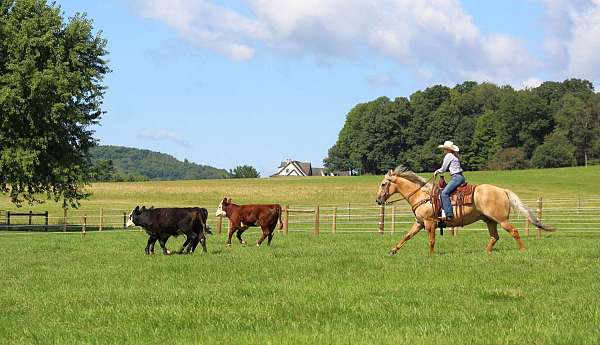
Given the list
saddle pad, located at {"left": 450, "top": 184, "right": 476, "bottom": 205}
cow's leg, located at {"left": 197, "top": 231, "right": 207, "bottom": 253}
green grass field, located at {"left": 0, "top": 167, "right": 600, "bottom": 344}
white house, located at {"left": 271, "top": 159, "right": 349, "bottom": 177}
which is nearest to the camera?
green grass field, located at {"left": 0, "top": 167, "right": 600, "bottom": 344}

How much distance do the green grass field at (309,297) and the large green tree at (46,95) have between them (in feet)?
67.9

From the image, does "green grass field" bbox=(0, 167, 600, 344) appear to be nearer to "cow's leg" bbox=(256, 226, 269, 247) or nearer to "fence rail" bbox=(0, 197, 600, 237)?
"cow's leg" bbox=(256, 226, 269, 247)

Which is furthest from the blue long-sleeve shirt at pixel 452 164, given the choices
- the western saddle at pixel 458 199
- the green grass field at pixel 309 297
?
the green grass field at pixel 309 297

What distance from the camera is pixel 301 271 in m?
13.7

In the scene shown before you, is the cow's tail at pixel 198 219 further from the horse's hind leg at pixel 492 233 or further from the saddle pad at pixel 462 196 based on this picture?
the horse's hind leg at pixel 492 233

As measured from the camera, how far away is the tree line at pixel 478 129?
110062mm

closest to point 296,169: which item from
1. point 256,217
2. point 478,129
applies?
point 478,129

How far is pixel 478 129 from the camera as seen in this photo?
11625cm

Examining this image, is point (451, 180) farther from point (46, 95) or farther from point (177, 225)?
point (46, 95)

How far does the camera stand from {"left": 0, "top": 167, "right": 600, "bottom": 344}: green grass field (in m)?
7.89

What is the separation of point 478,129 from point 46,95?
86946mm

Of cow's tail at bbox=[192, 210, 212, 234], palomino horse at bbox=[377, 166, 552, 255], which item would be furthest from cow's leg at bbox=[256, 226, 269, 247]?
palomino horse at bbox=[377, 166, 552, 255]

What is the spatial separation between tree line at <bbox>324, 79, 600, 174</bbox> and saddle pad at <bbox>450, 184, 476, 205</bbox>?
9527cm

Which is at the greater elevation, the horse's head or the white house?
the white house
